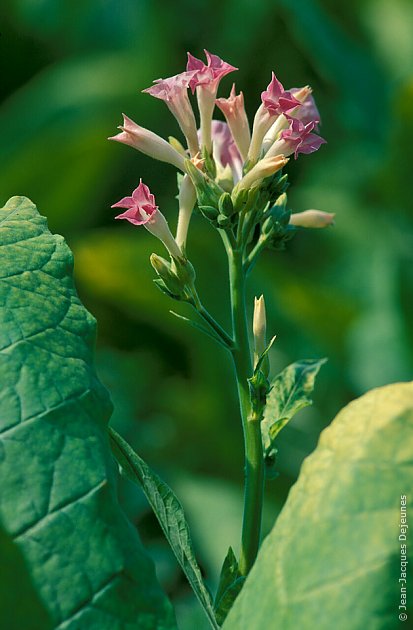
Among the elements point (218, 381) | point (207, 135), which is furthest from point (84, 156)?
point (207, 135)

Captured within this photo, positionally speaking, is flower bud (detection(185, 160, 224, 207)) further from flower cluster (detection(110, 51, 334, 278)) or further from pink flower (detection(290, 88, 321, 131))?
pink flower (detection(290, 88, 321, 131))

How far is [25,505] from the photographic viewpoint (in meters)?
0.70

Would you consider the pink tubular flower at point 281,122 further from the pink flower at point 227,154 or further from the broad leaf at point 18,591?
the broad leaf at point 18,591

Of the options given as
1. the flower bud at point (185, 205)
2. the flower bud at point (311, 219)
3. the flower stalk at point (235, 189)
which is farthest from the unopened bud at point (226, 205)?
the flower bud at point (311, 219)

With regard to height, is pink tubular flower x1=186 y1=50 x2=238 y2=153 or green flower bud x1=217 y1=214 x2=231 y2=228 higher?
pink tubular flower x1=186 y1=50 x2=238 y2=153

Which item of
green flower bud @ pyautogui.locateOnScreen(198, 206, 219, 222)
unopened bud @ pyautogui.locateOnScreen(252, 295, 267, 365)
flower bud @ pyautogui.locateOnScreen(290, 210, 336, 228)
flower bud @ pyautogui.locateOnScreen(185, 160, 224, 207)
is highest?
flower bud @ pyautogui.locateOnScreen(185, 160, 224, 207)

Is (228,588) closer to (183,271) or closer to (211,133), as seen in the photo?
(183,271)

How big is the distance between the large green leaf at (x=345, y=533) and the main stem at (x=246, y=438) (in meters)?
0.21

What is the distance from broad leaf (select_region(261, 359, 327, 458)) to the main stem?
60 mm

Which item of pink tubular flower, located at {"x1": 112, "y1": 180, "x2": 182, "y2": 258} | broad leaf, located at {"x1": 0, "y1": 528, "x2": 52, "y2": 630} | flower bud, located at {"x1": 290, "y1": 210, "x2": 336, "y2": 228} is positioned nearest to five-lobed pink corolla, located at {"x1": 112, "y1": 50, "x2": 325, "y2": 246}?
pink tubular flower, located at {"x1": 112, "y1": 180, "x2": 182, "y2": 258}

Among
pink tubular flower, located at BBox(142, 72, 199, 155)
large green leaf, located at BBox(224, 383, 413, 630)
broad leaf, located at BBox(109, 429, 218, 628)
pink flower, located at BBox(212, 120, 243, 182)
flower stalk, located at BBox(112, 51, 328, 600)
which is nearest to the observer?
large green leaf, located at BBox(224, 383, 413, 630)

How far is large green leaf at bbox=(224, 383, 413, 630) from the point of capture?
0.61 meters

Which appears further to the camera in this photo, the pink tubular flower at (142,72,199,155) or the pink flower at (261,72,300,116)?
the pink tubular flower at (142,72,199,155)

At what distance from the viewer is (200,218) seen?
12.1 ft
